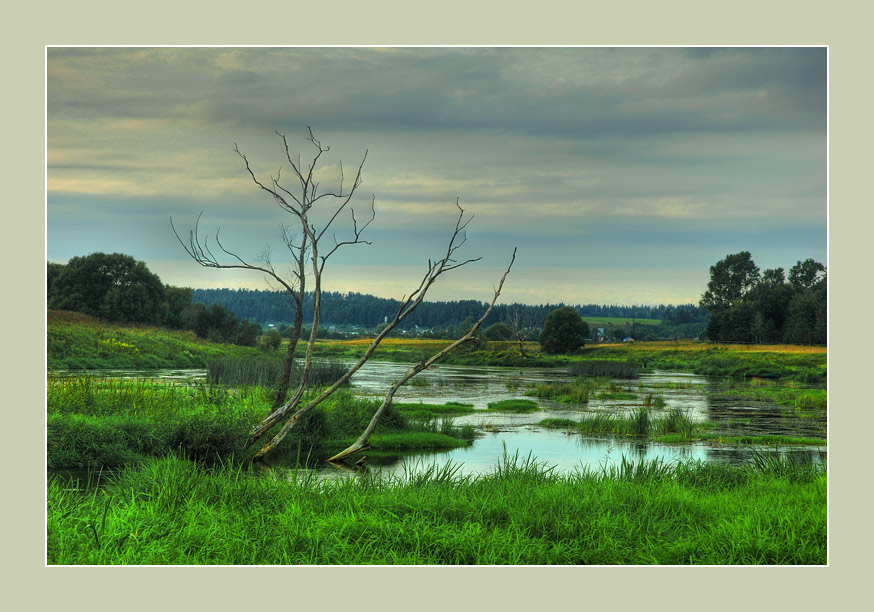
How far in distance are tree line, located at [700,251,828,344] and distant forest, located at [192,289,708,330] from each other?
424 mm

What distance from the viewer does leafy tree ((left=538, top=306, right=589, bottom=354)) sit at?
7.62 meters

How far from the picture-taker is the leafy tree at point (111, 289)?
652 centimetres

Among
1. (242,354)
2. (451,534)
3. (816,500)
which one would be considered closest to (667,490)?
(816,500)

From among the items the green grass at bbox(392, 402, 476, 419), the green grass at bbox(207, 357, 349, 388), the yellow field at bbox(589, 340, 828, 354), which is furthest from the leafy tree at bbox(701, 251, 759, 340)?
the green grass at bbox(207, 357, 349, 388)

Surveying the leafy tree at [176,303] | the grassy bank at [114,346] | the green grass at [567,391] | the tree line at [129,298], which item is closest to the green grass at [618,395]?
the green grass at [567,391]

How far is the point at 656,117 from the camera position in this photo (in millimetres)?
6477

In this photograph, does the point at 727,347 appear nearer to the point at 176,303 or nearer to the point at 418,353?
the point at 418,353

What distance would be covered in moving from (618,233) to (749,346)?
1.68 m

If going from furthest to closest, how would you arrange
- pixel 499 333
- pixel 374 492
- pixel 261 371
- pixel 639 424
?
pixel 261 371 → pixel 639 424 → pixel 499 333 → pixel 374 492

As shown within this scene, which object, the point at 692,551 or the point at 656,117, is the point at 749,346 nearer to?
the point at 656,117

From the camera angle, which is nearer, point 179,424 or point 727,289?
point 179,424

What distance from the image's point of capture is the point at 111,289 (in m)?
6.86

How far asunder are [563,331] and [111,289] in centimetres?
458

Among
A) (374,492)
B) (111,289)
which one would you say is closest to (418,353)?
(111,289)
